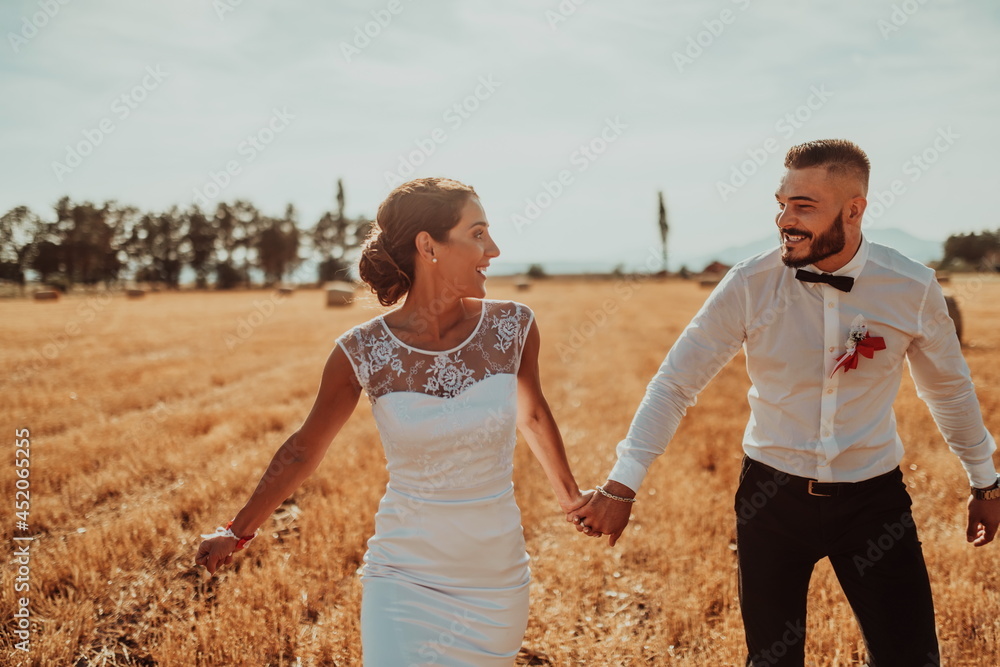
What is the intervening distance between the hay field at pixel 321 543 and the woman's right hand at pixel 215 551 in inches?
45.8

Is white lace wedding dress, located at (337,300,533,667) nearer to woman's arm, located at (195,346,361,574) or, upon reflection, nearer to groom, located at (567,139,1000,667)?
woman's arm, located at (195,346,361,574)

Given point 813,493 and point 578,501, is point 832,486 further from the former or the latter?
point 578,501

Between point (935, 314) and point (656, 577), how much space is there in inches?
113

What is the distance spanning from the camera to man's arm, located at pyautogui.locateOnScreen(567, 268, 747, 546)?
10.5 ft

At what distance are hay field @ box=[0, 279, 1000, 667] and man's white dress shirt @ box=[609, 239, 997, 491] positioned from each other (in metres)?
1.46

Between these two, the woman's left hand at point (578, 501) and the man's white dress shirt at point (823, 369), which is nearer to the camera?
the man's white dress shirt at point (823, 369)

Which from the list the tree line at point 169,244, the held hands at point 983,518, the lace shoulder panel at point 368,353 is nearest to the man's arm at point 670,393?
the lace shoulder panel at point 368,353

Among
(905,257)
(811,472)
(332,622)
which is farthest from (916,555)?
(332,622)

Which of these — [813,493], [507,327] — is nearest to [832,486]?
[813,493]

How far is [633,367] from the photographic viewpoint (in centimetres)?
1417

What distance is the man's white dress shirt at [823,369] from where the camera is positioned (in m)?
2.98

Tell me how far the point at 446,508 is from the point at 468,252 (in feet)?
3.70

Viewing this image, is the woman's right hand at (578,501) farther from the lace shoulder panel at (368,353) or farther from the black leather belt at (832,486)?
the lace shoulder panel at (368,353)

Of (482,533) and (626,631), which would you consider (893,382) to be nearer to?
(482,533)
